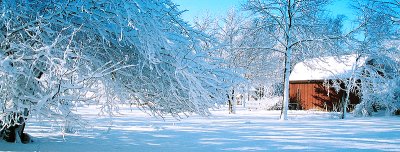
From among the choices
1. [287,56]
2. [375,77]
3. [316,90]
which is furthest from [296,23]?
[316,90]

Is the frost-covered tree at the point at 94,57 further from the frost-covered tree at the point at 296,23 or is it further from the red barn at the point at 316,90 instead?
the red barn at the point at 316,90

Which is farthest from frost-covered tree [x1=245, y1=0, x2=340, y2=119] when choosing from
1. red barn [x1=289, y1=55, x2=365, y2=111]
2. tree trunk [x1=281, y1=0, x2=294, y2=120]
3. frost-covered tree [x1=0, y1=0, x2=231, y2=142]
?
frost-covered tree [x1=0, y1=0, x2=231, y2=142]

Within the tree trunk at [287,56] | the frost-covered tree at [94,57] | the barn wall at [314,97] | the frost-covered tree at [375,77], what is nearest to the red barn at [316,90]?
the barn wall at [314,97]

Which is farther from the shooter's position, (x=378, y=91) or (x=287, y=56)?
(x=378, y=91)

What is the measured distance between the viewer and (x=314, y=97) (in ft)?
84.9

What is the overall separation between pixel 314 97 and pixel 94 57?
2350 centimetres

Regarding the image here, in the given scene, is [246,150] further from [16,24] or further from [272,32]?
[272,32]

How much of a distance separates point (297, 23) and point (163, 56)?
12411 millimetres

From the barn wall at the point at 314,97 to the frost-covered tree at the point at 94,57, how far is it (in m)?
19.8

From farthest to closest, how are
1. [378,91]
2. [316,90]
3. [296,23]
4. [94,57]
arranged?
[316,90]
[378,91]
[296,23]
[94,57]

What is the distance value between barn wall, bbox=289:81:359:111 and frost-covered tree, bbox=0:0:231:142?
19.8 metres

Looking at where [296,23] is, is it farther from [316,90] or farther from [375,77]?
[316,90]

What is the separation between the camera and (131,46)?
4.87 m

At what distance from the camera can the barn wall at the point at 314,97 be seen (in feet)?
78.9
